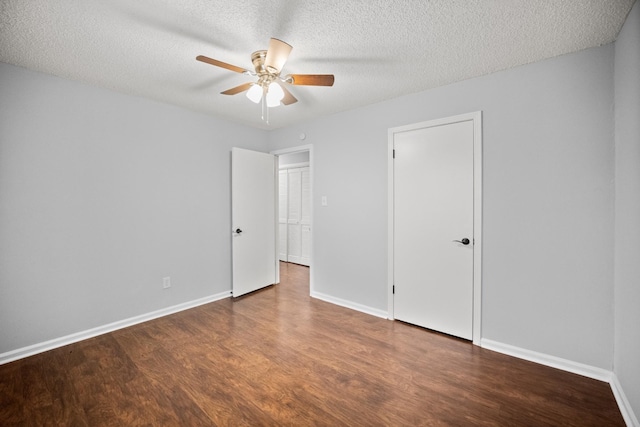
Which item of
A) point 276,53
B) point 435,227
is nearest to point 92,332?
point 276,53

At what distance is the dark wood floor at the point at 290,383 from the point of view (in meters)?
1.65

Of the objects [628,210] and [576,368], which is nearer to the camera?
[628,210]

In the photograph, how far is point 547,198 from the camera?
2.15m

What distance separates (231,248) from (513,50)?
12.0ft

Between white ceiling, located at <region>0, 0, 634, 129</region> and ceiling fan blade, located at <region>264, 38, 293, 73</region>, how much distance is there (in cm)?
19

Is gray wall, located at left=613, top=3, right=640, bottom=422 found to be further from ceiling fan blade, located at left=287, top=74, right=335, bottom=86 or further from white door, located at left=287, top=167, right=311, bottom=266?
white door, located at left=287, top=167, right=311, bottom=266

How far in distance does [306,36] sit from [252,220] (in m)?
2.65

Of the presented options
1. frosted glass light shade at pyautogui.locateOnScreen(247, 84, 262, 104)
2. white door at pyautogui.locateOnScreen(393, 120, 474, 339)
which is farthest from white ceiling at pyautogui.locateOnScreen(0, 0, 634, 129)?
white door at pyautogui.locateOnScreen(393, 120, 474, 339)

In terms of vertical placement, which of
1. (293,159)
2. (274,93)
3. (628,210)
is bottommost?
(628,210)

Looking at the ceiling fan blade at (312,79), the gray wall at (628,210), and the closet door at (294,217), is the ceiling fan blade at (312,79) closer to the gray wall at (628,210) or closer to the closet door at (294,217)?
the gray wall at (628,210)

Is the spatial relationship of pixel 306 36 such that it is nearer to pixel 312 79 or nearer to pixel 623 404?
pixel 312 79

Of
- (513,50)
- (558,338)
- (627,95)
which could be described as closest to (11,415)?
(558,338)

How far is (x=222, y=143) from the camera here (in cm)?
373

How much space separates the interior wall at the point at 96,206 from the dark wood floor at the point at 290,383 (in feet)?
1.34
